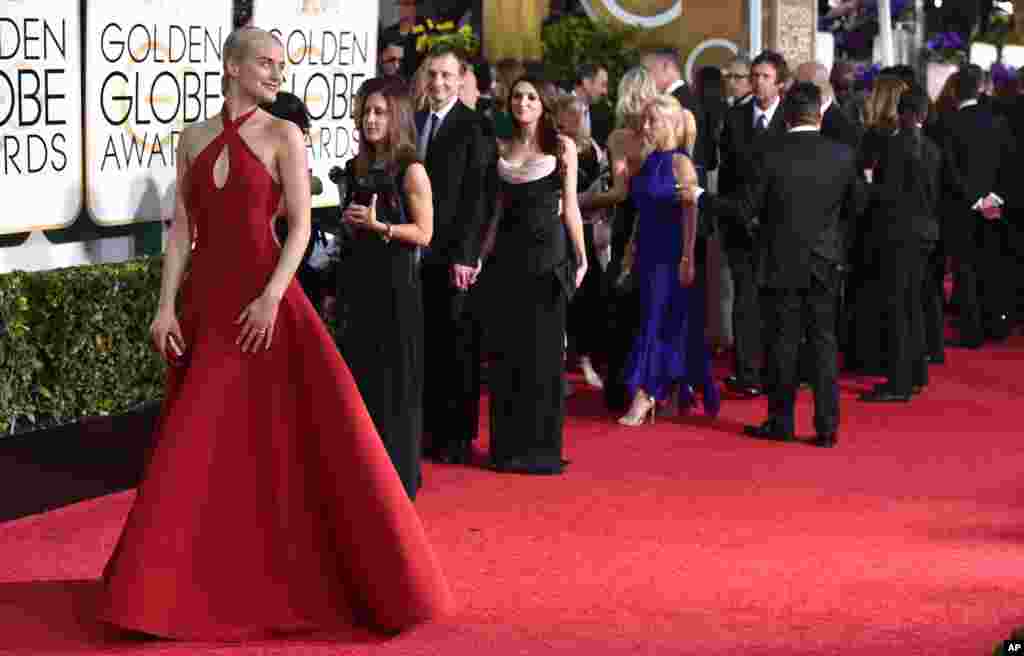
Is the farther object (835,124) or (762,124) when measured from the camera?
(835,124)

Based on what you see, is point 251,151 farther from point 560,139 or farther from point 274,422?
point 560,139

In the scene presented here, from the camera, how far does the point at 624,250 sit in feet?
37.4

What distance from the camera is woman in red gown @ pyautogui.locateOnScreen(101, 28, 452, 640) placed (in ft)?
21.6

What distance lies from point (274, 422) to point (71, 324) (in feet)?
8.87

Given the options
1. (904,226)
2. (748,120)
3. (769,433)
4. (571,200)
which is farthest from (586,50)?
(571,200)

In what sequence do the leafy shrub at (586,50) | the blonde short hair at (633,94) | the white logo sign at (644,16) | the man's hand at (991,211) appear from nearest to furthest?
the blonde short hair at (633,94)
the man's hand at (991,211)
the leafy shrub at (586,50)
the white logo sign at (644,16)

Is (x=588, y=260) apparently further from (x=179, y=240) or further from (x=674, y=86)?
(x=179, y=240)

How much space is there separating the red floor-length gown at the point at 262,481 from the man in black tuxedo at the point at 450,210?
294 centimetres

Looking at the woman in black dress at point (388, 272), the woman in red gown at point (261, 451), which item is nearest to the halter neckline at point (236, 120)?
the woman in red gown at point (261, 451)

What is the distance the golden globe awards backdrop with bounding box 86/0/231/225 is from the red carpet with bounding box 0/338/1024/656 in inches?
65.9

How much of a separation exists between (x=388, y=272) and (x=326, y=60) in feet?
9.99

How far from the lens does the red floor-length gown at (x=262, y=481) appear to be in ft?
21.6

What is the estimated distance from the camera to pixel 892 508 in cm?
912

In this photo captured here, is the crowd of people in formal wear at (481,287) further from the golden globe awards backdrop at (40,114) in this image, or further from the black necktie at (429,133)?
the golden globe awards backdrop at (40,114)
